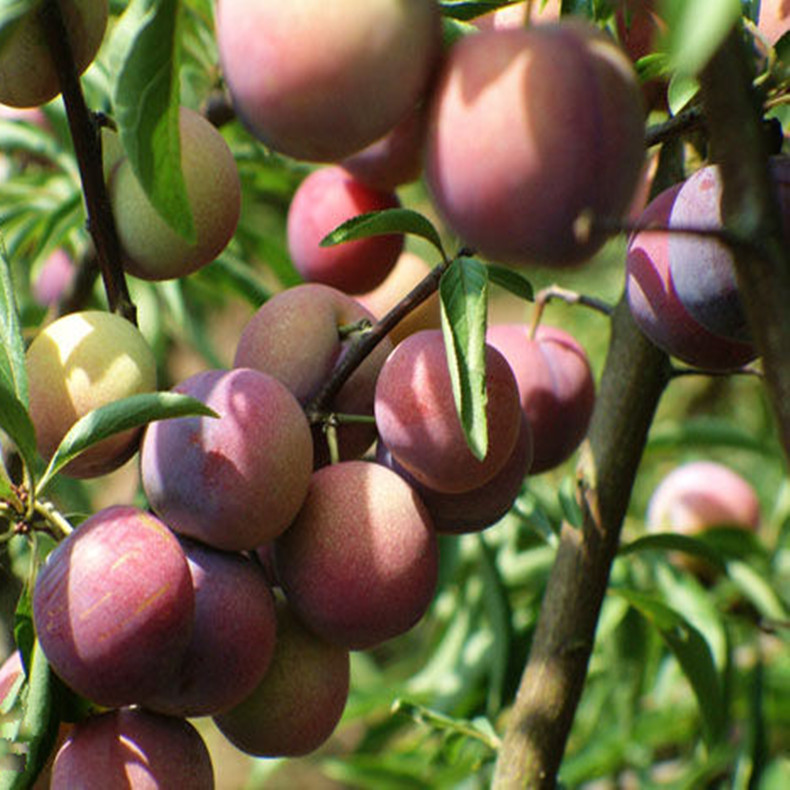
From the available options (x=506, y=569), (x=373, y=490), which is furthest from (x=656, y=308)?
(x=506, y=569)

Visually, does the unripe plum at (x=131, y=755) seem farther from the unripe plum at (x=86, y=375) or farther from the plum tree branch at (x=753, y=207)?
the plum tree branch at (x=753, y=207)

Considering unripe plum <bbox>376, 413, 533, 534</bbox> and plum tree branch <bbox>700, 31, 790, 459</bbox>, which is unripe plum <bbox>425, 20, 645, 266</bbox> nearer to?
plum tree branch <bbox>700, 31, 790, 459</bbox>

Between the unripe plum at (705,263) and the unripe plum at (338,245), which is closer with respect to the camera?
the unripe plum at (705,263)

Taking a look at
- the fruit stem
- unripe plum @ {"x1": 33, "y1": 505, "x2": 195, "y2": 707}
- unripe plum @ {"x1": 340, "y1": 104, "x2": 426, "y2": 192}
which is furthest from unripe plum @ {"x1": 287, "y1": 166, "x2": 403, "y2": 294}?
unripe plum @ {"x1": 33, "y1": 505, "x2": 195, "y2": 707}

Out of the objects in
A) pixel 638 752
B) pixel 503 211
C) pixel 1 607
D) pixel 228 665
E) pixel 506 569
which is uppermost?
pixel 503 211

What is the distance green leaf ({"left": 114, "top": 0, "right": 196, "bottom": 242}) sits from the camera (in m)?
0.38

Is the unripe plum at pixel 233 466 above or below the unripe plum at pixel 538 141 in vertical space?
below

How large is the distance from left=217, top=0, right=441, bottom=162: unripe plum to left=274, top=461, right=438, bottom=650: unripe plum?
0.17 metres

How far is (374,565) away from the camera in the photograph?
497 millimetres

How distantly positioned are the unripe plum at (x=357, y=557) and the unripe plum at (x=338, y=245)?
0.59ft

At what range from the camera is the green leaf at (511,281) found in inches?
20.3

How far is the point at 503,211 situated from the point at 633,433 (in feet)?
1.09

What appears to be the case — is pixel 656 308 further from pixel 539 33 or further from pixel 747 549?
pixel 747 549

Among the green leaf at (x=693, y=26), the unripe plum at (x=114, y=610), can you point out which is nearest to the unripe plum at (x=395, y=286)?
the unripe plum at (x=114, y=610)
